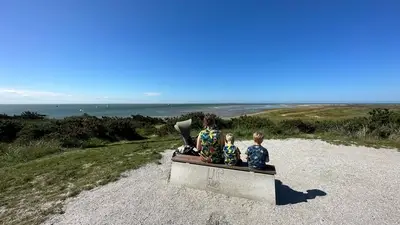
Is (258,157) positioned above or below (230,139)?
below

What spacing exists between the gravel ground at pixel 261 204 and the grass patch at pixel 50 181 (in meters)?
0.36

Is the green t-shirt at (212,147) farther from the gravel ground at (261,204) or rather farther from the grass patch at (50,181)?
the grass patch at (50,181)

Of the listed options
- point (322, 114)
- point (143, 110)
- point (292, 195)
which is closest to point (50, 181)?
point (292, 195)

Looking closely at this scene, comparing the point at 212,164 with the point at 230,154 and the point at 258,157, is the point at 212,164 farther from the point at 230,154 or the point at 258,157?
the point at 258,157

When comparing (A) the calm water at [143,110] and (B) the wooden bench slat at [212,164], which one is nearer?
(B) the wooden bench slat at [212,164]

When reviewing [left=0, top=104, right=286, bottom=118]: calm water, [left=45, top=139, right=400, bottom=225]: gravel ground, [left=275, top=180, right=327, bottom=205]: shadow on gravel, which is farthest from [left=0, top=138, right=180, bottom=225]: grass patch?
[left=0, top=104, right=286, bottom=118]: calm water

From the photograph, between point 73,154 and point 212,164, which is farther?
point 73,154

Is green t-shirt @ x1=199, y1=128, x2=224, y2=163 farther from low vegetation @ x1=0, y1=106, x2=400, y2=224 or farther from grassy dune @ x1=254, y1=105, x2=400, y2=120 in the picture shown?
grassy dune @ x1=254, y1=105, x2=400, y2=120

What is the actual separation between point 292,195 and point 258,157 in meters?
1.22

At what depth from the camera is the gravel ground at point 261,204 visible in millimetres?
3439

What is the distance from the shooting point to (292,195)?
4.30 meters

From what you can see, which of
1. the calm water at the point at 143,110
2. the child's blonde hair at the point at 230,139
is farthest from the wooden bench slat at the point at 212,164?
the calm water at the point at 143,110

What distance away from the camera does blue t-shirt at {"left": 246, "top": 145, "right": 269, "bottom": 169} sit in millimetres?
3898

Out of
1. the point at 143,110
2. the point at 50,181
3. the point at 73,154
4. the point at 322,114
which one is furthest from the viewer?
the point at 143,110
